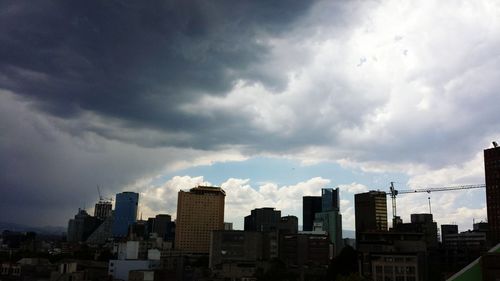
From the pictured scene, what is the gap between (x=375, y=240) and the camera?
152m

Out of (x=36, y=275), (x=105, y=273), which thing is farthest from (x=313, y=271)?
(x=36, y=275)

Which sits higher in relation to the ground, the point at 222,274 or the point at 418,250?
the point at 418,250

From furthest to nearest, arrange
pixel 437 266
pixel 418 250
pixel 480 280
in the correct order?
pixel 437 266 < pixel 418 250 < pixel 480 280

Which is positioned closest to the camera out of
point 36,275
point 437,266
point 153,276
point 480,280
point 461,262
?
point 480,280

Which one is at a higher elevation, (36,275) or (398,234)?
(398,234)

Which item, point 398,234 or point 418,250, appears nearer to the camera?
point 418,250

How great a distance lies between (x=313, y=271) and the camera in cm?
18962

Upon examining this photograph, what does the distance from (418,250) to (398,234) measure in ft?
39.6

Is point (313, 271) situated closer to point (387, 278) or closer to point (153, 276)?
point (387, 278)

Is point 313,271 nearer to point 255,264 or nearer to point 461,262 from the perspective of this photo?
point 255,264

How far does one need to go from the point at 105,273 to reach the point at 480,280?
144122mm

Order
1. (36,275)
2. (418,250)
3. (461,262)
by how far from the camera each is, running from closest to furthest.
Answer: (36,275) < (418,250) < (461,262)

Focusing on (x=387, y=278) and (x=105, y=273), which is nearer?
(x=387, y=278)

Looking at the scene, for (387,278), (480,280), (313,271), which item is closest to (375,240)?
(387,278)
